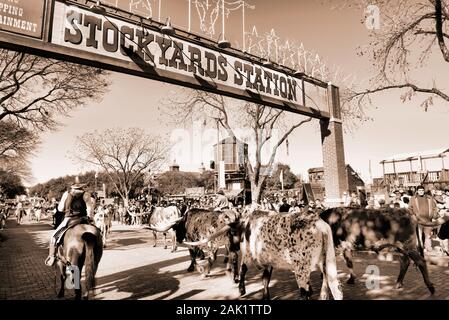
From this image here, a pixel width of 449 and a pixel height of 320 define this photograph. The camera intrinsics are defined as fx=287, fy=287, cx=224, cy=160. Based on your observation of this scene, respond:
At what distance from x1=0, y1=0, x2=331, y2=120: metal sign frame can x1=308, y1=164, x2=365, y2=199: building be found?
16476 mm

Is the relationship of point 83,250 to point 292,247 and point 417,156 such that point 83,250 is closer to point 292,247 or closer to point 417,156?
point 292,247

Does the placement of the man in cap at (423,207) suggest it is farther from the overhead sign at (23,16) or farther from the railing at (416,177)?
the railing at (416,177)

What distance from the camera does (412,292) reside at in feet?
19.6

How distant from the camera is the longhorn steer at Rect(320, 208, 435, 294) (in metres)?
6.12

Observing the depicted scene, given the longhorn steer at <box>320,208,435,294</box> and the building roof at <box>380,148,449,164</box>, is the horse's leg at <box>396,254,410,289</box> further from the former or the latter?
the building roof at <box>380,148,449,164</box>

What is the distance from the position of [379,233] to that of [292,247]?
8.70ft

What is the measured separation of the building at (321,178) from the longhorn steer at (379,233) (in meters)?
18.0

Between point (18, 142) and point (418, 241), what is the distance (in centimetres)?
2369

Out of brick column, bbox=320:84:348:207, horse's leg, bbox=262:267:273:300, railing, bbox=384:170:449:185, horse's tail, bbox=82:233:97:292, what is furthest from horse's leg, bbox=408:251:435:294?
railing, bbox=384:170:449:185

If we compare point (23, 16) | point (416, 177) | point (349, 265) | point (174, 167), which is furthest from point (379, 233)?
point (174, 167)

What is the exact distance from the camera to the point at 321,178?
61688 millimetres
